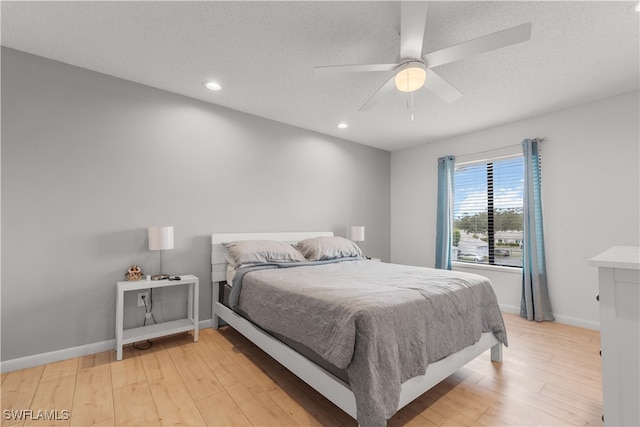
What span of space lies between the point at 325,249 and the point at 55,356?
2643mm

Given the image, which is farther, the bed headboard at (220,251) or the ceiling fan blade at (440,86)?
the bed headboard at (220,251)

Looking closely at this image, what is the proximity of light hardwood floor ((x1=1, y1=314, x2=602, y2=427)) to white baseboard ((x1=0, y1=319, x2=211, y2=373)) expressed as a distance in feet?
0.24

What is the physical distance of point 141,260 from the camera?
281 centimetres

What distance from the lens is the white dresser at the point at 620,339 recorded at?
3.49ft

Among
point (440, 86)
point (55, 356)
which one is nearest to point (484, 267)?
point (440, 86)

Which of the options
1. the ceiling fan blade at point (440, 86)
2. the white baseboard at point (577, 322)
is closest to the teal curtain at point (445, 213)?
the white baseboard at point (577, 322)

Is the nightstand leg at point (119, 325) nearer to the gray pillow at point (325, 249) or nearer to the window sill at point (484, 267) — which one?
the gray pillow at point (325, 249)

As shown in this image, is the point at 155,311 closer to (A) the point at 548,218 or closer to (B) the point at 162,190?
(B) the point at 162,190

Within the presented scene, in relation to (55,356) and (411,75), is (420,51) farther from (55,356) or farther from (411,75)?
(55,356)

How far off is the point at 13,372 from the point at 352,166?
437 cm

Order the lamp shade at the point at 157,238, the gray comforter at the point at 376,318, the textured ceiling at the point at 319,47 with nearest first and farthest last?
1. the gray comforter at the point at 376,318
2. the textured ceiling at the point at 319,47
3. the lamp shade at the point at 157,238

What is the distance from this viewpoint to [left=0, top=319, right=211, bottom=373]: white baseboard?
2217 mm

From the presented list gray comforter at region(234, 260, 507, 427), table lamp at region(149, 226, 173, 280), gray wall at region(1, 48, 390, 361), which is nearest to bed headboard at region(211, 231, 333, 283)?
gray wall at region(1, 48, 390, 361)

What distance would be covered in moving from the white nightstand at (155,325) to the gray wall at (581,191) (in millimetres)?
3892
